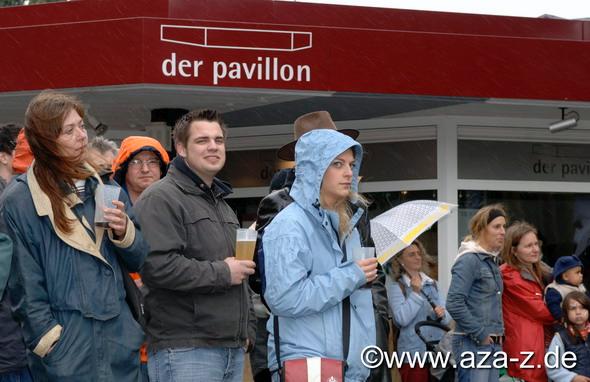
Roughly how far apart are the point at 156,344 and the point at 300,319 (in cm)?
79

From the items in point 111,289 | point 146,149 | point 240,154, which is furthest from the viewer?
point 240,154

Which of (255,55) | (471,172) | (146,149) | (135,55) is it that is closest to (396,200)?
(471,172)

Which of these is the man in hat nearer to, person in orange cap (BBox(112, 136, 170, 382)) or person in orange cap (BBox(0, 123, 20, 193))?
person in orange cap (BBox(112, 136, 170, 382))

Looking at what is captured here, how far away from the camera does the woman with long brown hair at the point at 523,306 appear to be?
348 inches

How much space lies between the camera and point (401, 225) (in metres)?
6.49

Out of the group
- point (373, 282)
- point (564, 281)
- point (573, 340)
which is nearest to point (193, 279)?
point (373, 282)

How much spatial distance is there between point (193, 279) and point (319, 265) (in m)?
0.62

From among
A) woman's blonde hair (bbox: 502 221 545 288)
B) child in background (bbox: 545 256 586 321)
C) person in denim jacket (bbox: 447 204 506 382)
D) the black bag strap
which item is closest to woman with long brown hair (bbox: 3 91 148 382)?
the black bag strap

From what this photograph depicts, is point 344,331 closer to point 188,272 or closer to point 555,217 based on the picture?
point 188,272

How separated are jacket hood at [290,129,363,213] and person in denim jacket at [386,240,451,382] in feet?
14.2

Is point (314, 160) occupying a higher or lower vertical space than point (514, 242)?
higher

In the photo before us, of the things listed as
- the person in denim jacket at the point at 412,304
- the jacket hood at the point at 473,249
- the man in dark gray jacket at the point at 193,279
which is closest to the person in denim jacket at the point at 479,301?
the jacket hood at the point at 473,249

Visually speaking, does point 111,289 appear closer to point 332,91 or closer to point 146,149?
point 146,149

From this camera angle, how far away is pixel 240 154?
12531 mm
